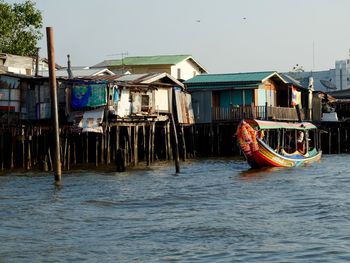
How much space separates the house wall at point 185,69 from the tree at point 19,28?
32.2 feet

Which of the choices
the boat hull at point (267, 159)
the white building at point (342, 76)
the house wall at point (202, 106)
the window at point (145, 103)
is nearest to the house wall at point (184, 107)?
the house wall at point (202, 106)

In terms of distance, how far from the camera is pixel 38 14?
47469mm

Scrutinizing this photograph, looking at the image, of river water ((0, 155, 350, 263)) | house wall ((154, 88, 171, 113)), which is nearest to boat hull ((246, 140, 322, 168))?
river water ((0, 155, 350, 263))

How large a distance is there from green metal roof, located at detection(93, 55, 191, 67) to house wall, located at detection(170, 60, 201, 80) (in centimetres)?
41

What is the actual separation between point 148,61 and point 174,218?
36.2 metres

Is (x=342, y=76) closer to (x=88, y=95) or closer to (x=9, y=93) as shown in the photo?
(x=88, y=95)

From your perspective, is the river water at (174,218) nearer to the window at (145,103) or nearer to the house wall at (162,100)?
the window at (145,103)

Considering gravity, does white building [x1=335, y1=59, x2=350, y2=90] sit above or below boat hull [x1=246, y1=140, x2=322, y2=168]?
above

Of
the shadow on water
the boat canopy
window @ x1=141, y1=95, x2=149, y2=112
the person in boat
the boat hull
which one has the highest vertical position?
window @ x1=141, y1=95, x2=149, y2=112

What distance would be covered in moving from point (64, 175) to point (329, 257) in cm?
1614

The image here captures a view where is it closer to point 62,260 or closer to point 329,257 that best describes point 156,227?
point 62,260

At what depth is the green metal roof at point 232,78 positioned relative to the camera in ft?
132

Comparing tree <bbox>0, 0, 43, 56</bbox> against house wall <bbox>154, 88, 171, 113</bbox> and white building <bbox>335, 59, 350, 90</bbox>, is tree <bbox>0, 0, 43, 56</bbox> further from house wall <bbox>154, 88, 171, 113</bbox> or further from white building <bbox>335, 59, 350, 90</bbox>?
white building <bbox>335, 59, 350, 90</bbox>

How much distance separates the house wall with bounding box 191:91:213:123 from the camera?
4012 cm
